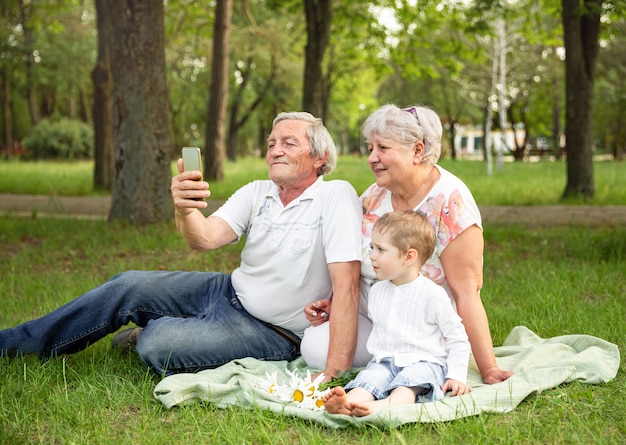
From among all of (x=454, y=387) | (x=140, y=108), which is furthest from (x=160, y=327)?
(x=140, y=108)

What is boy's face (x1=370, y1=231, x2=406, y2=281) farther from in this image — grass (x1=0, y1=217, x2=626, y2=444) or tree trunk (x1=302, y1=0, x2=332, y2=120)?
tree trunk (x1=302, y1=0, x2=332, y2=120)

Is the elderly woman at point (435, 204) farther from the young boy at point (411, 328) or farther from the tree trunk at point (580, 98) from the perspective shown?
the tree trunk at point (580, 98)

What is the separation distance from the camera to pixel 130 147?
940 cm

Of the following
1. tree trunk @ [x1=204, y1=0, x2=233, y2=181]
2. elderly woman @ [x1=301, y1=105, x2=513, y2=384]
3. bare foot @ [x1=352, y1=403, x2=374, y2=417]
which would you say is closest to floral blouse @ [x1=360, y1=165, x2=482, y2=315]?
elderly woman @ [x1=301, y1=105, x2=513, y2=384]

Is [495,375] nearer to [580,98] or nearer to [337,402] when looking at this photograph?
[337,402]

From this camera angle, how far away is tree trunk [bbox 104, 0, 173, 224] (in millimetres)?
9344

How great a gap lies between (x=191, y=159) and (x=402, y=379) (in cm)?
144

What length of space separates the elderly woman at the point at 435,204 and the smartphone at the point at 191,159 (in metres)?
0.86

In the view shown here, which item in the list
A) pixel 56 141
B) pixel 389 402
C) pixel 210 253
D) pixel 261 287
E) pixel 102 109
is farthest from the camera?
pixel 56 141

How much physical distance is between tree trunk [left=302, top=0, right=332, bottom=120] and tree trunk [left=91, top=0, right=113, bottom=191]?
3.91 metres

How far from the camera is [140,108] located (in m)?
9.39

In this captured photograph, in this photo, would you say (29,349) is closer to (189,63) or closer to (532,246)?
(532,246)

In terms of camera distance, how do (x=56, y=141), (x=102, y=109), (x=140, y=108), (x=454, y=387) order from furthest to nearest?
(x=56, y=141) < (x=102, y=109) < (x=140, y=108) < (x=454, y=387)

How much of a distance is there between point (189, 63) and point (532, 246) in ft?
102
